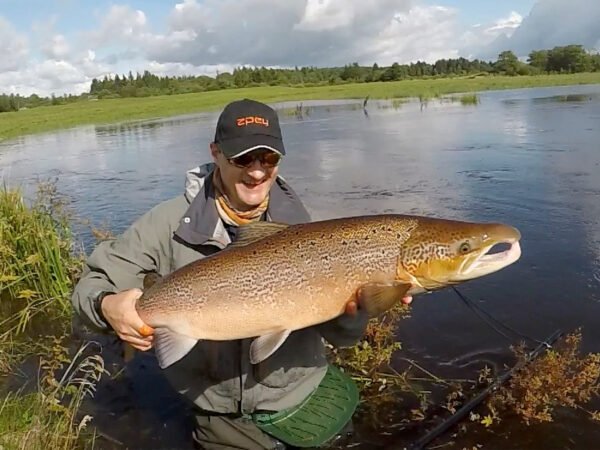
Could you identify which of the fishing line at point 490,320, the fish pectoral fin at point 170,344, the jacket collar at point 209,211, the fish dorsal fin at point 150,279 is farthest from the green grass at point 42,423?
the fishing line at point 490,320

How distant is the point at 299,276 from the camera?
2.65 m

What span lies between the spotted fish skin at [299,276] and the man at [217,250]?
158 millimetres

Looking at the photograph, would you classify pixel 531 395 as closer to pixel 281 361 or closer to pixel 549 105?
pixel 281 361

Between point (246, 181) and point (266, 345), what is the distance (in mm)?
809

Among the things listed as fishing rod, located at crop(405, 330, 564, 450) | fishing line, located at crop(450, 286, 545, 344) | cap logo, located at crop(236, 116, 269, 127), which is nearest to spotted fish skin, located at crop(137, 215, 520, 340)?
cap logo, located at crop(236, 116, 269, 127)

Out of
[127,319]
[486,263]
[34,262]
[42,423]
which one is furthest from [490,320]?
[34,262]

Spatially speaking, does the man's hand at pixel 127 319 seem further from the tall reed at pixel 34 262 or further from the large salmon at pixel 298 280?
the tall reed at pixel 34 262

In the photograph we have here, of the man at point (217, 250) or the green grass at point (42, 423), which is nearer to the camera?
the man at point (217, 250)

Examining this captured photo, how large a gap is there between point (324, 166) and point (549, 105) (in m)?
17.5

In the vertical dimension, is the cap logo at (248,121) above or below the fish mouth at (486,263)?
above

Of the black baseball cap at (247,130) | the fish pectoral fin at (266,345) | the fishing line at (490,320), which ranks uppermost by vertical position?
the black baseball cap at (247,130)

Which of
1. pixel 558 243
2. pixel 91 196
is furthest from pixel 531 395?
pixel 91 196

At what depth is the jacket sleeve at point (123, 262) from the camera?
9.38ft

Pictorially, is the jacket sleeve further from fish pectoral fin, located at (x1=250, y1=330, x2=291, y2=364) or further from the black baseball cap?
fish pectoral fin, located at (x1=250, y1=330, x2=291, y2=364)
